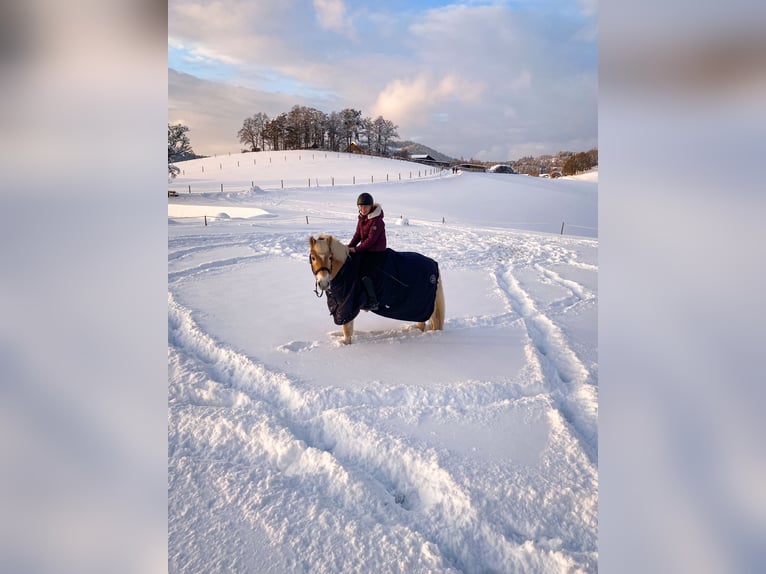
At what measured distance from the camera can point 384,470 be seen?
2.15 metres

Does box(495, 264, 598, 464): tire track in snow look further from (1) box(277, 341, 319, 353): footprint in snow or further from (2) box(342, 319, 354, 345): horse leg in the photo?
(1) box(277, 341, 319, 353): footprint in snow

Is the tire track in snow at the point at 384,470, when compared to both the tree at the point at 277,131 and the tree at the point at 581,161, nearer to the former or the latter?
the tree at the point at 581,161

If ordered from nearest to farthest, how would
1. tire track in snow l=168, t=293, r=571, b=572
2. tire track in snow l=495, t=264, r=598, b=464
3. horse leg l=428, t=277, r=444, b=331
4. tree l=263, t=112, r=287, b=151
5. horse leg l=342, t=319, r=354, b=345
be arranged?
tire track in snow l=168, t=293, r=571, b=572 → tire track in snow l=495, t=264, r=598, b=464 → horse leg l=342, t=319, r=354, b=345 → horse leg l=428, t=277, r=444, b=331 → tree l=263, t=112, r=287, b=151

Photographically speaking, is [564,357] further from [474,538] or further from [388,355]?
[474,538]

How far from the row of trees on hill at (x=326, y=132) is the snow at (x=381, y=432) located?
143ft

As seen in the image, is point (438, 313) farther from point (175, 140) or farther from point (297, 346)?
point (175, 140)

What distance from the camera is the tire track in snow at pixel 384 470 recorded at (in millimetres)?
1649

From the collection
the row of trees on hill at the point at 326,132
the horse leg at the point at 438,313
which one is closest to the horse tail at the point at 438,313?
the horse leg at the point at 438,313

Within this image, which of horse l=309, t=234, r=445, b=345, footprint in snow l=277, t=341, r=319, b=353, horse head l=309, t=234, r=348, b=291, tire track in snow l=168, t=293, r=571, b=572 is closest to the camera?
tire track in snow l=168, t=293, r=571, b=572

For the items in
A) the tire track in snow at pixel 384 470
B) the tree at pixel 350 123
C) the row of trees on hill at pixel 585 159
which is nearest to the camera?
the row of trees on hill at pixel 585 159

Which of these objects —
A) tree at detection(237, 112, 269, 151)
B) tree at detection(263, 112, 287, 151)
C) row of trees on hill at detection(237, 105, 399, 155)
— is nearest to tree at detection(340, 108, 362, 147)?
row of trees on hill at detection(237, 105, 399, 155)

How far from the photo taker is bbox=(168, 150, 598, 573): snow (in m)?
1.66
